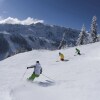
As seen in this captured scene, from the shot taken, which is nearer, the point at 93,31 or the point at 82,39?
the point at 82,39

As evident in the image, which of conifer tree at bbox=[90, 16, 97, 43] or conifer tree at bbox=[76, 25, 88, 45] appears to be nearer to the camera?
conifer tree at bbox=[76, 25, 88, 45]

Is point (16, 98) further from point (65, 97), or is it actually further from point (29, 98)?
point (65, 97)

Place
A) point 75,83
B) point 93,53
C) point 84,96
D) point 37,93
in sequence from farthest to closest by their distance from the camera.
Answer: point 93,53
point 75,83
point 37,93
point 84,96

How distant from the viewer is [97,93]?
18344 mm

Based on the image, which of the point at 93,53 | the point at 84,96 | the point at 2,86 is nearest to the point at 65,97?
the point at 84,96

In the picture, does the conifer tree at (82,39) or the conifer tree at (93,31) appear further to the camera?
the conifer tree at (93,31)

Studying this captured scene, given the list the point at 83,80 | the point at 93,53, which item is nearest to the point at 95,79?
the point at 83,80

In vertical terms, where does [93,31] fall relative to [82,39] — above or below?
above

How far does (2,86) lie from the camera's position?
2319 cm

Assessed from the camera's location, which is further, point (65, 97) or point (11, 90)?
point (11, 90)

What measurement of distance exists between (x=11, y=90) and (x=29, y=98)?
8.97ft

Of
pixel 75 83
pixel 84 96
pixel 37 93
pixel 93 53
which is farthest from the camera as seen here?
pixel 93 53

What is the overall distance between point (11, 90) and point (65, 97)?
458 cm

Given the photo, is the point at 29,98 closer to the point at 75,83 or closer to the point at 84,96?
the point at 84,96
